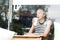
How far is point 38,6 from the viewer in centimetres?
148

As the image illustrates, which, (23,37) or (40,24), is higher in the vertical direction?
(40,24)

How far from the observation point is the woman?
4.79ft

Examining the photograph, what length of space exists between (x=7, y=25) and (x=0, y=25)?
81 mm

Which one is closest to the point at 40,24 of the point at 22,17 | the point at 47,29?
the point at 47,29

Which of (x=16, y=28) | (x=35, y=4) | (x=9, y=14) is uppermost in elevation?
(x=35, y=4)

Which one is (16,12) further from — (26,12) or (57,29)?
(57,29)

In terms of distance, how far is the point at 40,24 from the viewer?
4.87 feet

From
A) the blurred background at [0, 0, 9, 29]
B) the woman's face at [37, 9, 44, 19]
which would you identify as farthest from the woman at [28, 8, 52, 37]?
the blurred background at [0, 0, 9, 29]

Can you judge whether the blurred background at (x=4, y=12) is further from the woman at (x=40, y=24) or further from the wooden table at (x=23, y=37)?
the woman at (x=40, y=24)

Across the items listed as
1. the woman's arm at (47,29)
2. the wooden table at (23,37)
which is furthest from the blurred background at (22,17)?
the woman's arm at (47,29)

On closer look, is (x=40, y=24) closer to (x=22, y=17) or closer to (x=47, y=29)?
(x=47, y=29)

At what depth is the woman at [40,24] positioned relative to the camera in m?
1.46

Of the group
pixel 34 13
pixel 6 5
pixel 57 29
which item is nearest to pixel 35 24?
pixel 34 13

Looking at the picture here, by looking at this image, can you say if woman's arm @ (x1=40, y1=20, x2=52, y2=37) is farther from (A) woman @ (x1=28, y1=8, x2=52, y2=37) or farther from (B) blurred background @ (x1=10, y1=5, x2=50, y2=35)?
(B) blurred background @ (x1=10, y1=5, x2=50, y2=35)
